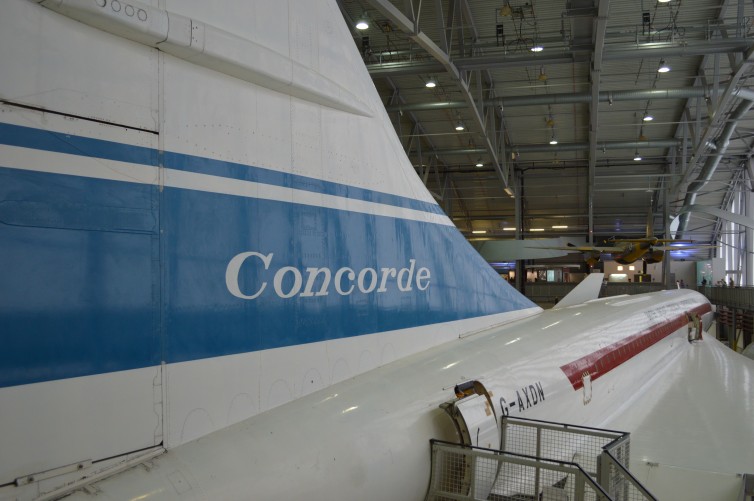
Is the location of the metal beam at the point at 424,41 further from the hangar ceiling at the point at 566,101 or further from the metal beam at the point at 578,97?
the metal beam at the point at 578,97

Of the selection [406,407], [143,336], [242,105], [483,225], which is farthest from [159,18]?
[483,225]

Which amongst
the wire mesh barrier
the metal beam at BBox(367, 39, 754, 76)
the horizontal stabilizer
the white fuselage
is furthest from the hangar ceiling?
the wire mesh barrier

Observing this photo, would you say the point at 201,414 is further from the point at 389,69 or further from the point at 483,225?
the point at 483,225

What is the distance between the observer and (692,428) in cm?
703

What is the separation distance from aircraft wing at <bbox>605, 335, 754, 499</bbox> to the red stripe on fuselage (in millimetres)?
553

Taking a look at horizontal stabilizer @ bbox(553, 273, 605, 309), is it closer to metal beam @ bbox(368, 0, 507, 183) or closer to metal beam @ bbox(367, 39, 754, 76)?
metal beam @ bbox(368, 0, 507, 183)

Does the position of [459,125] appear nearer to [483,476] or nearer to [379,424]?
[483,476]

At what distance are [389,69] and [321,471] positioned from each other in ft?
55.0

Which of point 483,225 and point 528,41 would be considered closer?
point 528,41

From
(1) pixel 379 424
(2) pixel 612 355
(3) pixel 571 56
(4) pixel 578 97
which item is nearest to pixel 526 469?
(1) pixel 379 424

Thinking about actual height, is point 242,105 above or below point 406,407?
above

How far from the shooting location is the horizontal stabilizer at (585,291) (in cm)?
1021

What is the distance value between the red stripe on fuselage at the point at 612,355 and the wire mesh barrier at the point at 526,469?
40.1 inches

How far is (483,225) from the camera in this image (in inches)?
1681
